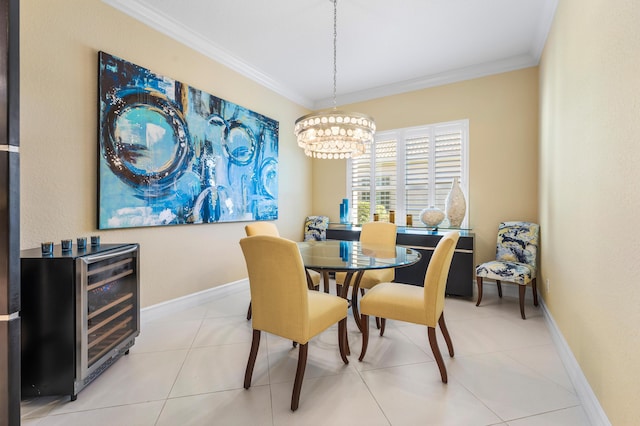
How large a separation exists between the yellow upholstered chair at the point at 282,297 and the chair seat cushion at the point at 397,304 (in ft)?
1.30

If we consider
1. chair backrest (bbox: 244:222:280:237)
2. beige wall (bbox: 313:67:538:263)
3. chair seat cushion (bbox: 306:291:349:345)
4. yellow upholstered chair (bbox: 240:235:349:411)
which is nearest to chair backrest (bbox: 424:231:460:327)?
chair seat cushion (bbox: 306:291:349:345)

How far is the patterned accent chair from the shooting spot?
289 centimetres

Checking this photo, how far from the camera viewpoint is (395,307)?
198 cm

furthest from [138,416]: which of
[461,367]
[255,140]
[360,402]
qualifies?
[255,140]

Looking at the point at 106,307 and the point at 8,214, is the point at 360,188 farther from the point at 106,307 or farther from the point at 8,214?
the point at 8,214

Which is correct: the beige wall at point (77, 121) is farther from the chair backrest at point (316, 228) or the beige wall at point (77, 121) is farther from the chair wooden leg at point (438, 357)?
the chair wooden leg at point (438, 357)

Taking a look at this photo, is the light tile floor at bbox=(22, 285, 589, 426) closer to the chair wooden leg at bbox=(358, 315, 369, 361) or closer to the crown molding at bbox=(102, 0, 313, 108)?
the chair wooden leg at bbox=(358, 315, 369, 361)

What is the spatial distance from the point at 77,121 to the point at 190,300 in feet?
6.45

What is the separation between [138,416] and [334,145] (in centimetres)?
230

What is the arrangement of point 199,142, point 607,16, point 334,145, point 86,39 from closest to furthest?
point 607,16 → point 86,39 → point 334,145 → point 199,142

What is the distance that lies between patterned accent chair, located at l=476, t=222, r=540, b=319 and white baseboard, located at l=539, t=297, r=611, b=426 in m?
0.52

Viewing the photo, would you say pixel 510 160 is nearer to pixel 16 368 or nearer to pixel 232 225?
pixel 232 225

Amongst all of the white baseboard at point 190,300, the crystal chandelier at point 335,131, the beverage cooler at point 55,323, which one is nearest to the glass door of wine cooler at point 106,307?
the beverage cooler at point 55,323

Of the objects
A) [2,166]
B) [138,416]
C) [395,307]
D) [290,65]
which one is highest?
[290,65]
